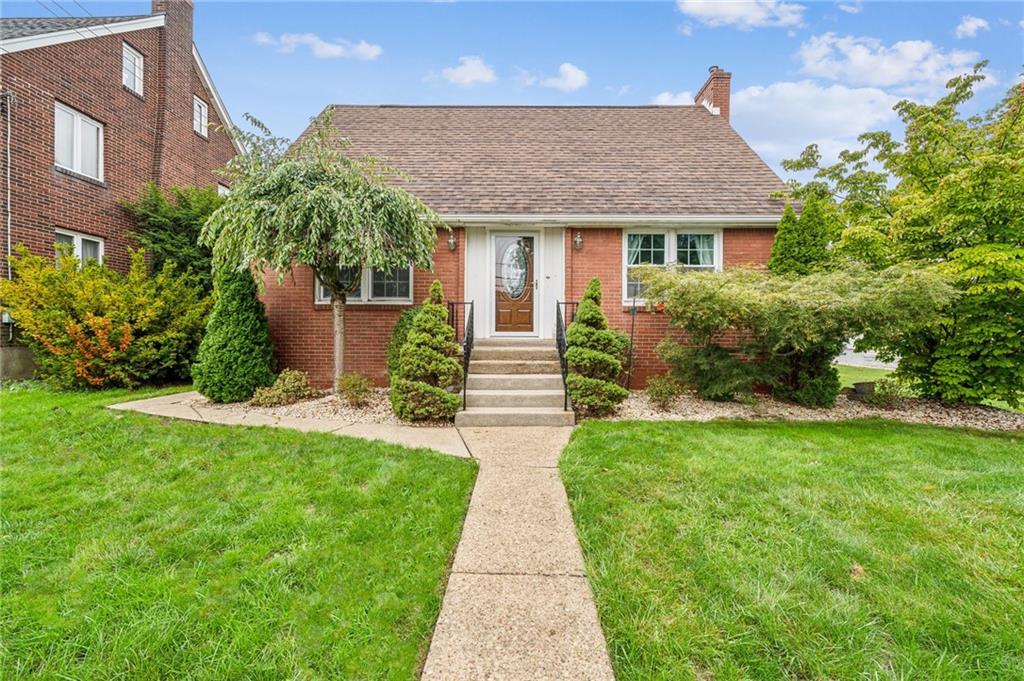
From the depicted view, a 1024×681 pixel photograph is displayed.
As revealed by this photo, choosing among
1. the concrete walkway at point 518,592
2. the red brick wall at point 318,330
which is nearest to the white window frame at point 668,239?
the red brick wall at point 318,330

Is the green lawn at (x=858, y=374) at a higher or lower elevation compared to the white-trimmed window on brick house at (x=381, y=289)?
lower

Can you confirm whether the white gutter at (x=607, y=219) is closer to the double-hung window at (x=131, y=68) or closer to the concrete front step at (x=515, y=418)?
the concrete front step at (x=515, y=418)

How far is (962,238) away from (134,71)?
57.9ft

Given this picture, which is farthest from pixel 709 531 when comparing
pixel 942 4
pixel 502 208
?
pixel 942 4

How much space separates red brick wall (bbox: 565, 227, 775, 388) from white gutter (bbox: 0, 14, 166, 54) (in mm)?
11195

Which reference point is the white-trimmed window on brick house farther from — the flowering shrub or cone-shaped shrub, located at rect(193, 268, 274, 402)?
the flowering shrub

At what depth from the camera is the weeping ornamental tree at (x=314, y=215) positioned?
5734 millimetres

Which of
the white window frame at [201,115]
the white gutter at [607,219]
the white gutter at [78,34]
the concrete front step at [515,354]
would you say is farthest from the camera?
the white window frame at [201,115]

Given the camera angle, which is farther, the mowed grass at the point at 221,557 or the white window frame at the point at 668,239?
the white window frame at the point at 668,239

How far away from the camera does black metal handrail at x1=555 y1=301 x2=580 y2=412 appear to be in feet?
19.6

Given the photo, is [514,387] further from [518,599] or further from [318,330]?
[518,599]

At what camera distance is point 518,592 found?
2.27 meters

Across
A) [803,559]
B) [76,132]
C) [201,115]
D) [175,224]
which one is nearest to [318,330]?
[175,224]

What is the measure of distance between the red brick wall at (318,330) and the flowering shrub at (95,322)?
5.16ft
